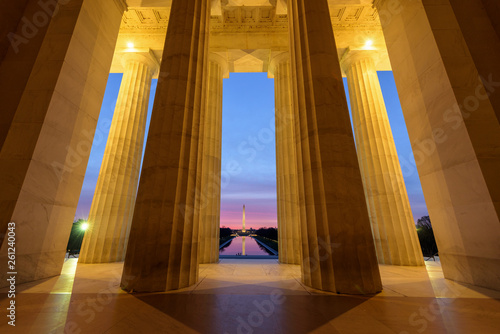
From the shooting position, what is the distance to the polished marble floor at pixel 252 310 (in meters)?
A: 4.96

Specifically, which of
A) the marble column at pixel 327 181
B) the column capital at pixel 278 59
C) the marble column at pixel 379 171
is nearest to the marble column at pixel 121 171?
the column capital at pixel 278 59

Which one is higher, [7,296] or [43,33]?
[43,33]

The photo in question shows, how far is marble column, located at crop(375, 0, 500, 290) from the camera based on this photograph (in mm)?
8820

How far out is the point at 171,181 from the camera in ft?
30.6

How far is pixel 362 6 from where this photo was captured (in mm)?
20750

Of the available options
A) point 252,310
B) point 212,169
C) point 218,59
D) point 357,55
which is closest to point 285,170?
point 212,169

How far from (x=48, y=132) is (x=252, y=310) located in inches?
509

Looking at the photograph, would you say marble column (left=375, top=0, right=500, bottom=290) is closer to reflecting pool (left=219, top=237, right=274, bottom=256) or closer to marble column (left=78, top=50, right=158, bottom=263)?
marble column (left=78, top=50, right=158, bottom=263)

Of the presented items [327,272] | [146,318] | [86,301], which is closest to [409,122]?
[327,272]

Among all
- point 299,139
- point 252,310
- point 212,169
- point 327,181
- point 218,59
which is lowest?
point 252,310

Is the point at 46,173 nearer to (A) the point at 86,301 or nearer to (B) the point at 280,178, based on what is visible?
(A) the point at 86,301

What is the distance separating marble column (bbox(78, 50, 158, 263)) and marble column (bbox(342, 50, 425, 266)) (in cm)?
2231

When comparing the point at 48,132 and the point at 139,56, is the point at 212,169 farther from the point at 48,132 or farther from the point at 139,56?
the point at 139,56

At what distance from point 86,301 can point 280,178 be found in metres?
16.2
